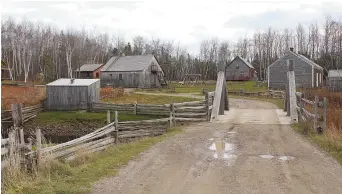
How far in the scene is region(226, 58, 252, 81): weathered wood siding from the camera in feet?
224

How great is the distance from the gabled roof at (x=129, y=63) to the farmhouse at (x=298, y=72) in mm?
17190

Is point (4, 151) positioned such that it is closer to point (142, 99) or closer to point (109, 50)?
point (142, 99)

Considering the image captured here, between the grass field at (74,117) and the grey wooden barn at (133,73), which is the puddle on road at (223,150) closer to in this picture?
the grass field at (74,117)

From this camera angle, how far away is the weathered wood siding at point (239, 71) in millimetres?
68375

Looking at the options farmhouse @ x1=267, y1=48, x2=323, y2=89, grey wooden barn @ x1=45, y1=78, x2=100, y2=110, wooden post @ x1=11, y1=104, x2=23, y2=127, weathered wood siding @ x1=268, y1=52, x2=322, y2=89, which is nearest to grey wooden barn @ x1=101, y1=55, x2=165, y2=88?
weathered wood siding @ x1=268, y1=52, x2=322, y2=89

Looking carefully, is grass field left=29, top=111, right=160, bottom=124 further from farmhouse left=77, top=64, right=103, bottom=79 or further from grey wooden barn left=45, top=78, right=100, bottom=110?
farmhouse left=77, top=64, right=103, bottom=79

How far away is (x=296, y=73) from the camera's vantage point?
156 ft

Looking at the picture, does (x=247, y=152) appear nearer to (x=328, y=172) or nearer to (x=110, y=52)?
(x=328, y=172)

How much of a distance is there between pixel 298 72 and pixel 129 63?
23.3 metres

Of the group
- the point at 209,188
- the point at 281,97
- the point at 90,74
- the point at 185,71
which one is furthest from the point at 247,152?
the point at 185,71

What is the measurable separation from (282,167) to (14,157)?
5.68 m

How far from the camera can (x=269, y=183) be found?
698 cm

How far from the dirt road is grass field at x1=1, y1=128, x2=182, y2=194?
31 centimetres

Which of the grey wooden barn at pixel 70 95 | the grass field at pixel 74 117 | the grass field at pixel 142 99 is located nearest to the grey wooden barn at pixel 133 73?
the grass field at pixel 142 99
